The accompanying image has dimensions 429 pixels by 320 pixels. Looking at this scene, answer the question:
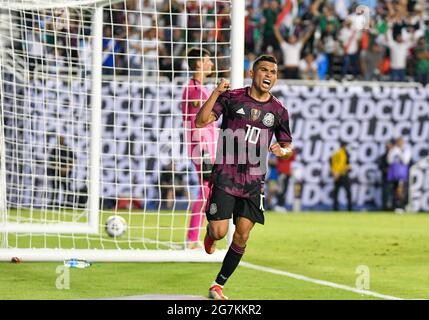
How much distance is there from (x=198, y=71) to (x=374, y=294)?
4.30 metres

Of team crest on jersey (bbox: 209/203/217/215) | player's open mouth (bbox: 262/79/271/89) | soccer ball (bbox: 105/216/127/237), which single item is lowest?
soccer ball (bbox: 105/216/127/237)

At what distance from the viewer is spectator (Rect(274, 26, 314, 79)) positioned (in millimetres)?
29750

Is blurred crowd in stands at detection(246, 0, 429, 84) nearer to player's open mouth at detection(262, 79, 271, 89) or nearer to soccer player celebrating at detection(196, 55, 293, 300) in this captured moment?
soccer player celebrating at detection(196, 55, 293, 300)

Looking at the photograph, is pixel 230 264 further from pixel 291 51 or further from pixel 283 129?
pixel 291 51

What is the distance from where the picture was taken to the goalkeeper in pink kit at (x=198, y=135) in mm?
14070

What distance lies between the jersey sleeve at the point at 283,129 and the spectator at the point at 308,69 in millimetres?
19953

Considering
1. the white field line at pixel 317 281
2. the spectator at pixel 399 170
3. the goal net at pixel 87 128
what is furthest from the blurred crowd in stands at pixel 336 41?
the white field line at pixel 317 281

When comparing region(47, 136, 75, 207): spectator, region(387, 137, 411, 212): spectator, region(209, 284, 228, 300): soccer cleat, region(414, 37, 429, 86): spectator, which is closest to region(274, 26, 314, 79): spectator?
region(414, 37, 429, 86): spectator

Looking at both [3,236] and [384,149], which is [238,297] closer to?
[3,236]

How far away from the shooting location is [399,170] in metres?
30.1

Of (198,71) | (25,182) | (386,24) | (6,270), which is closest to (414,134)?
(386,24)

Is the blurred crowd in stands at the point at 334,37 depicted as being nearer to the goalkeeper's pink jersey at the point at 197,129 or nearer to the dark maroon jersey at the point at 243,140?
the goalkeeper's pink jersey at the point at 197,129

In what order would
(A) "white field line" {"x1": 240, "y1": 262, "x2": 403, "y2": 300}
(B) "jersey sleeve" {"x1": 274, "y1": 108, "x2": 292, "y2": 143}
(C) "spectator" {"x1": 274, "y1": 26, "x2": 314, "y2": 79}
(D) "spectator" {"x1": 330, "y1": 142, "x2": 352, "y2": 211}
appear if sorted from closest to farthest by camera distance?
(B) "jersey sleeve" {"x1": 274, "y1": 108, "x2": 292, "y2": 143}
(A) "white field line" {"x1": 240, "y1": 262, "x2": 403, "y2": 300}
(C) "spectator" {"x1": 274, "y1": 26, "x2": 314, "y2": 79}
(D) "spectator" {"x1": 330, "y1": 142, "x2": 352, "y2": 211}

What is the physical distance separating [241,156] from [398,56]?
68.0 feet
